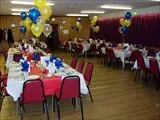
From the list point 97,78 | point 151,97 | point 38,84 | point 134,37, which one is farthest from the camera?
point 134,37

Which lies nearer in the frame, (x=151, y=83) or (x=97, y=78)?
(x=151, y=83)

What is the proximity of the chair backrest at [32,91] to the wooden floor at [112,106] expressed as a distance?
0.65 m

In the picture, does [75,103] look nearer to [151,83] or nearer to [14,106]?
[14,106]

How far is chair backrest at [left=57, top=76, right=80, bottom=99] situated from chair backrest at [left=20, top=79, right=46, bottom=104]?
14.6 inches

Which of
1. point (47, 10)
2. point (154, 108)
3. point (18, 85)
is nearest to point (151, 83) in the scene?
point (154, 108)

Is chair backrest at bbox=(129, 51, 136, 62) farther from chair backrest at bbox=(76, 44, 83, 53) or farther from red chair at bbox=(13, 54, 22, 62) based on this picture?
chair backrest at bbox=(76, 44, 83, 53)

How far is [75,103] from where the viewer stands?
183 inches

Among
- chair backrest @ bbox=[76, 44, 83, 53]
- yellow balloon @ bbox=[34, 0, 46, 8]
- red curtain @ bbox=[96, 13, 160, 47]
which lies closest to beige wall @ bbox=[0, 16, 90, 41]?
red curtain @ bbox=[96, 13, 160, 47]

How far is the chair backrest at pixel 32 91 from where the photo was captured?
11.5ft

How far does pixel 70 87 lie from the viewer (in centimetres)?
379

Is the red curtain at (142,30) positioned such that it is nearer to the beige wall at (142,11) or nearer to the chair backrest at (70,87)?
the beige wall at (142,11)

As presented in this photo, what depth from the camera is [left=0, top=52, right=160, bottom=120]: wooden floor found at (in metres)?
4.15

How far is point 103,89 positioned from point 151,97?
4.47 feet

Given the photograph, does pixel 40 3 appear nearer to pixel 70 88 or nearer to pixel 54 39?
pixel 70 88
